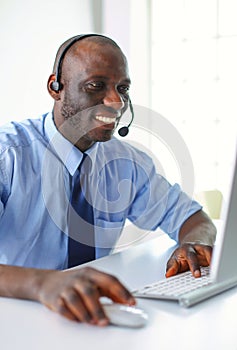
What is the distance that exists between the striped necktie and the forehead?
25 cm

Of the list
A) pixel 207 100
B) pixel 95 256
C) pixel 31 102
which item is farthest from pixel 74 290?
pixel 207 100

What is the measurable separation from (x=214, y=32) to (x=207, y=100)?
389 millimetres

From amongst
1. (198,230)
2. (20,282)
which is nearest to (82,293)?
(20,282)

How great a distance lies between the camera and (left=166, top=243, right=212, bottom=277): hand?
1174 millimetres

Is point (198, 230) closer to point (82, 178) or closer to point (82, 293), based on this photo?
point (82, 178)

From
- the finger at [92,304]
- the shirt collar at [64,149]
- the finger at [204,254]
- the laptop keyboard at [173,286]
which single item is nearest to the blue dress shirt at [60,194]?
the shirt collar at [64,149]

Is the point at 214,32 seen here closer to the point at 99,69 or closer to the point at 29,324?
the point at 99,69

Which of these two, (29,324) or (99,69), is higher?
(99,69)

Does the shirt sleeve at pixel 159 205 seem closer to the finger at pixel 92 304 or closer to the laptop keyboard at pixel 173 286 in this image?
the laptop keyboard at pixel 173 286

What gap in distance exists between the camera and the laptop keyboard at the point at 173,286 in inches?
39.9

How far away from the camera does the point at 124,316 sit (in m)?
0.86

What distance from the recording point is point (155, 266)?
4.25 ft

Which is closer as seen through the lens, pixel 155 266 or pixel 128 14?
pixel 155 266

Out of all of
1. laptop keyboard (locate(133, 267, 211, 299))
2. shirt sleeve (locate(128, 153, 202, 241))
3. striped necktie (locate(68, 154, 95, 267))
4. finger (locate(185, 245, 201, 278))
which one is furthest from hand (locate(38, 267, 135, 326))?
shirt sleeve (locate(128, 153, 202, 241))
